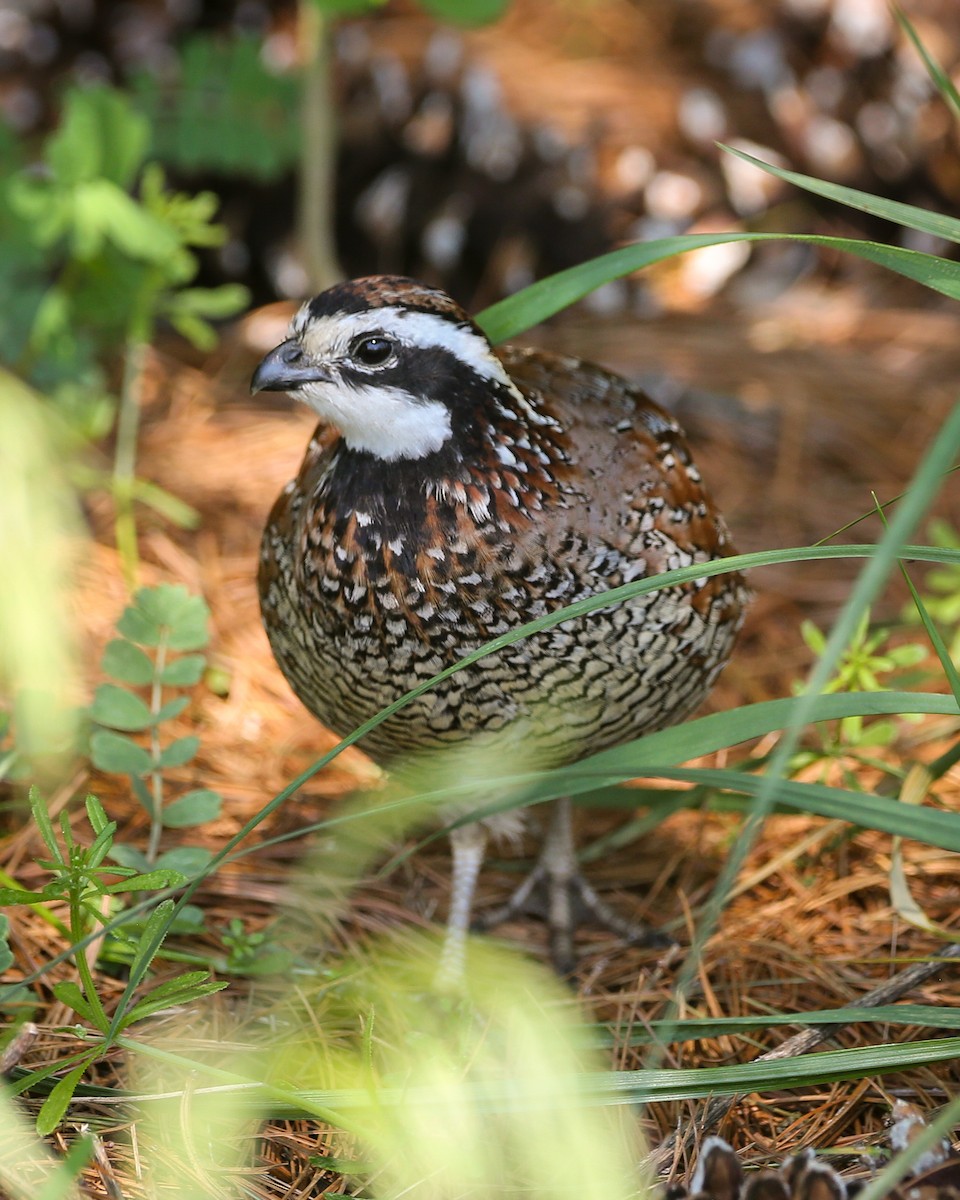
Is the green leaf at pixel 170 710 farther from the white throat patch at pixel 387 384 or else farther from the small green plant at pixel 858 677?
the small green plant at pixel 858 677

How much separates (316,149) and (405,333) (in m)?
2.53

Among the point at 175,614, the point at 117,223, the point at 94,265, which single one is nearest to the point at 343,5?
the point at 117,223

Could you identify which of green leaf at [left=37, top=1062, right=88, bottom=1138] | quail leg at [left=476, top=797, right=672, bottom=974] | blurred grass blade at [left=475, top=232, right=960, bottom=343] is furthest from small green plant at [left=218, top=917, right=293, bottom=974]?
blurred grass blade at [left=475, top=232, right=960, bottom=343]

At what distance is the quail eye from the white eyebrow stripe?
0.6 inches

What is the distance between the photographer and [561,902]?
336cm

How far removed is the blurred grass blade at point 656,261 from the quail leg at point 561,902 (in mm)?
1206

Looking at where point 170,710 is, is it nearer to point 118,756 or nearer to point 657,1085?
point 118,756

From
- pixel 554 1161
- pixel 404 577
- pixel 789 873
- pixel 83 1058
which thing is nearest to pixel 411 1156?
pixel 554 1161

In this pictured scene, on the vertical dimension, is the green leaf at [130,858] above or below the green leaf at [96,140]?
below

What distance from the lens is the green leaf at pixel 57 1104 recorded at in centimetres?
213

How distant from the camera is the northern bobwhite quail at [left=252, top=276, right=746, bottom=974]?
104 inches

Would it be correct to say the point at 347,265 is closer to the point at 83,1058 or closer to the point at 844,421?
the point at 844,421

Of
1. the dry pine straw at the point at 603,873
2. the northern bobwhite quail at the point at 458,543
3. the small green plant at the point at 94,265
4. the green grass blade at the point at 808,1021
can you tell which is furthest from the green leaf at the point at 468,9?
the green grass blade at the point at 808,1021

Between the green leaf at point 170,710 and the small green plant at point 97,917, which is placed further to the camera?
the green leaf at point 170,710
